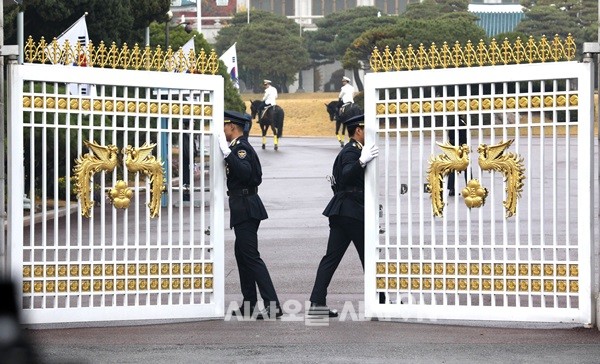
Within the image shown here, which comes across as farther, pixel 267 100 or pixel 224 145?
pixel 267 100

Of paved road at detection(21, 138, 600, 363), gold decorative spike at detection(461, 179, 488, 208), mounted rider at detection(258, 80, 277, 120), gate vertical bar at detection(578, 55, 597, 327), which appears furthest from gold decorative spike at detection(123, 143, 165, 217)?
mounted rider at detection(258, 80, 277, 120)

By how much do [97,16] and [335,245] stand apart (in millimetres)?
18610

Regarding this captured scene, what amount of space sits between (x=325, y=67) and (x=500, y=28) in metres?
13.9

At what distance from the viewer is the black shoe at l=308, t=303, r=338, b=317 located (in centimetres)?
927

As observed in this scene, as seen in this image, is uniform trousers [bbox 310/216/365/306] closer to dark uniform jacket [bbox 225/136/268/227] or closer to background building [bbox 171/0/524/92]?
dark uniform jacket [bbox 225/136/268/227]

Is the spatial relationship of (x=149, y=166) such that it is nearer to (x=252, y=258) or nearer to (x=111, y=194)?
(x=111, y=194)

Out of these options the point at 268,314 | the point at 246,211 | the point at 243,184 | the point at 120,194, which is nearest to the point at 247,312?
the point at 268,314

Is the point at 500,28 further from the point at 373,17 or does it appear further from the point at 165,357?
the point at 165,357

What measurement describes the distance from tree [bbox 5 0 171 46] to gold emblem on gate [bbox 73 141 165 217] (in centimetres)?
1600

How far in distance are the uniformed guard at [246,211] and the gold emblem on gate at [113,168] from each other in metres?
0.57

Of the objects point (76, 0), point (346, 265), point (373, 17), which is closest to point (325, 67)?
point (373, 17)

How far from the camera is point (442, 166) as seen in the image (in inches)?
353

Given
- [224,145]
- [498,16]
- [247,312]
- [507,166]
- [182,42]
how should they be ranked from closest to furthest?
1. [507,166]
2. [224,145]
3. [247,312]
4. [182,42]
5. [498,16]

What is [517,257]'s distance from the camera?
887 centimetres
